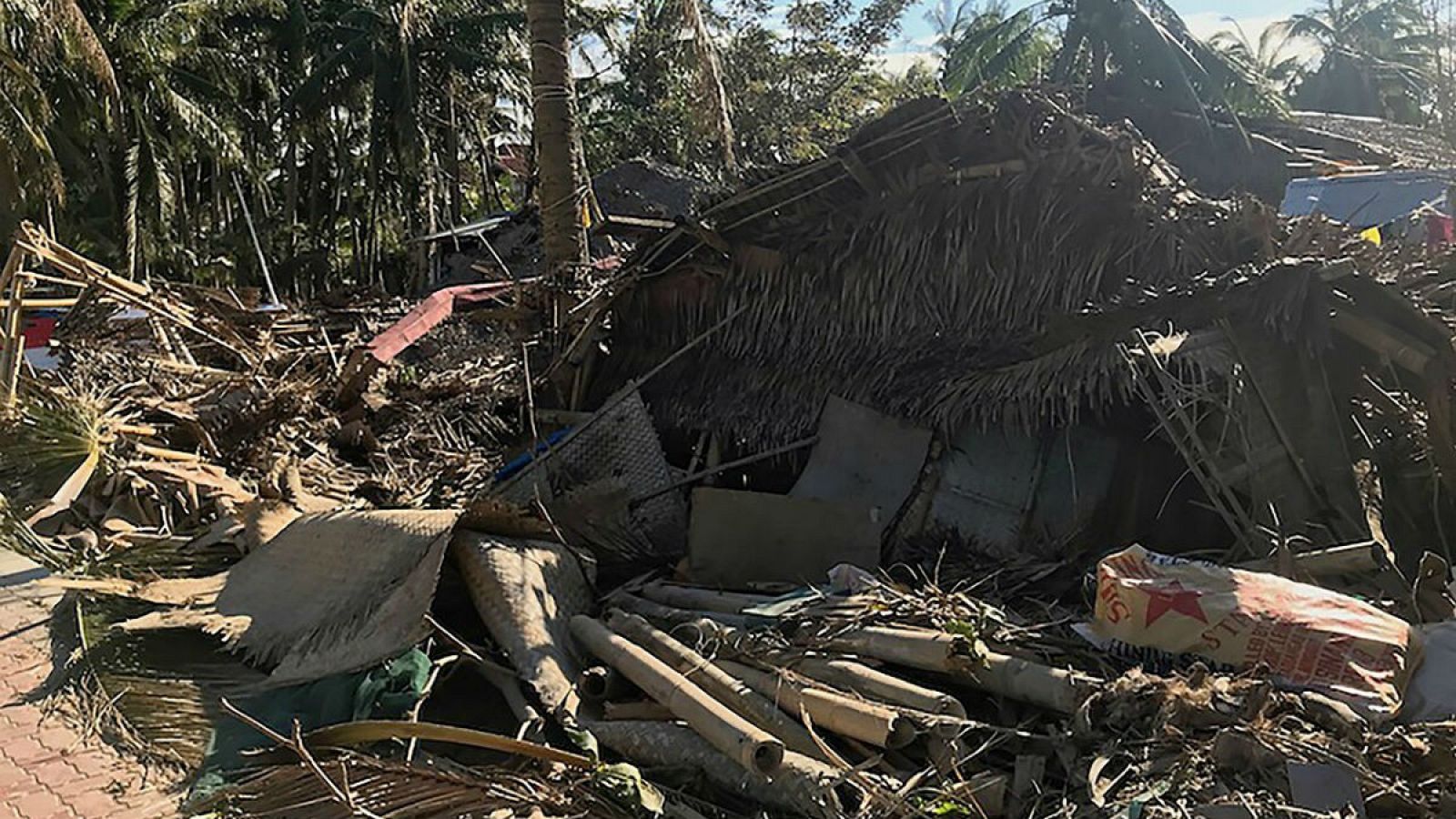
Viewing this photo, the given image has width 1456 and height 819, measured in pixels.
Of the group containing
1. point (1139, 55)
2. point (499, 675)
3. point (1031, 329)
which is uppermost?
point (1139, 55)

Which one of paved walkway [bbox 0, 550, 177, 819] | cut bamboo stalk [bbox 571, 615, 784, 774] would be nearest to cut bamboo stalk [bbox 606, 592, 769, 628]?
cut bamboo stalk [bbox 571, 615, 784, 774]

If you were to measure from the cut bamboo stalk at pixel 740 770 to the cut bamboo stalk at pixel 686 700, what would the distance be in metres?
0.06

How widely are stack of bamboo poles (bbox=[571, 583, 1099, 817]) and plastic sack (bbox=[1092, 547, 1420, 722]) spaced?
37 cm

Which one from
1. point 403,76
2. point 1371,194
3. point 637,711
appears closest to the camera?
point 637,711

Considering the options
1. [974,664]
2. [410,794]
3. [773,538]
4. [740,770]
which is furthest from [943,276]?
[410,794]

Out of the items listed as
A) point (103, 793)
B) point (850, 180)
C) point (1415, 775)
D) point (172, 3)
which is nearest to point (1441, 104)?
point (850, 180)

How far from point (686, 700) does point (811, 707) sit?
46cm

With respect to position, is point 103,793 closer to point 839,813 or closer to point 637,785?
point 637,785

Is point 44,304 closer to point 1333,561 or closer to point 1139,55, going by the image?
point 1333,561

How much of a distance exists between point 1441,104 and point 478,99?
2324 cm

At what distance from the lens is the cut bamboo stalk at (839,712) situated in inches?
148

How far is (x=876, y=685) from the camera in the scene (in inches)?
160

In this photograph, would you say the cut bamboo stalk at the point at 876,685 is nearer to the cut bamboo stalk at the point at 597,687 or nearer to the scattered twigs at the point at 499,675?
the cut bamboo stalk at the point at 597,687

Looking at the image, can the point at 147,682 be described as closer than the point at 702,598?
Yes
